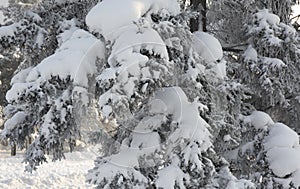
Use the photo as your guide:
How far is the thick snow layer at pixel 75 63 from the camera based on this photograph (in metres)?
3.98

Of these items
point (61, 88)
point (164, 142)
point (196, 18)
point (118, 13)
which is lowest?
point (164, 142)

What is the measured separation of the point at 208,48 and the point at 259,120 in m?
1.34

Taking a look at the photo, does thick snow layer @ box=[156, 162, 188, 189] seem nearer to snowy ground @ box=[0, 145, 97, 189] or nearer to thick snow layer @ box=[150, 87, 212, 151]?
thick snow layer @ box=[150, 87, 212, 151]

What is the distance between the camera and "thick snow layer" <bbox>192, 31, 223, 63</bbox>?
4617 millimetres

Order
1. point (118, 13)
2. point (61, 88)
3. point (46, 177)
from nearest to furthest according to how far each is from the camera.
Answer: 1. point (118, 13)
2. point (61, 88)
3. point (46, 177)

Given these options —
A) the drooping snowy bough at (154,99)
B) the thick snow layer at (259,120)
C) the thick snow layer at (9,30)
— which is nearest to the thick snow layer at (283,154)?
the thick snow layer at (259,120)

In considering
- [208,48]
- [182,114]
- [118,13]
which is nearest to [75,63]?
[118,13]

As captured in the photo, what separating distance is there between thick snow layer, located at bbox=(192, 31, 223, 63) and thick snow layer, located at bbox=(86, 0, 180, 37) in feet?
2.56

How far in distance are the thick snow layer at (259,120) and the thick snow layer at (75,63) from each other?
2.34 m

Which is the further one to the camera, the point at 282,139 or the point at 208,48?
the point at 282,139

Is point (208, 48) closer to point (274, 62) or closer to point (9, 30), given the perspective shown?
point (274, 62)

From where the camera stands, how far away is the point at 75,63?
13.1ft

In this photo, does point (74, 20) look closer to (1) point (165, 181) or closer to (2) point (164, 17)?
(2) point (164, 17)

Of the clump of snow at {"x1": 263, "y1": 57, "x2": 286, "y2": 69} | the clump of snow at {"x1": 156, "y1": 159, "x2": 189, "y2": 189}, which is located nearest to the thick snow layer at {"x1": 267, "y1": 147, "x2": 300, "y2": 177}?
the clump of snow at {"x1": 263, "y1": 57, "x2": 286, "y2": 69}
